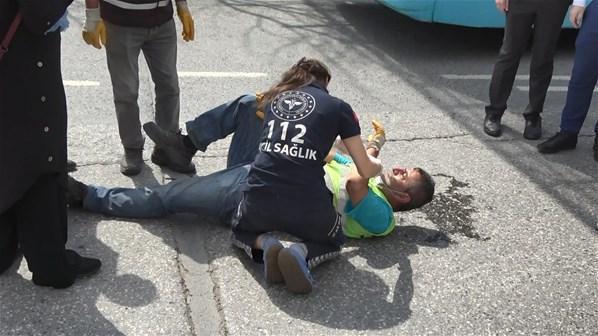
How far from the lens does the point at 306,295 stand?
3178 millimetres

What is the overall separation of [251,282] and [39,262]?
2.93ft

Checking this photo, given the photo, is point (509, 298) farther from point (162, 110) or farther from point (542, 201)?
point (162, 110)

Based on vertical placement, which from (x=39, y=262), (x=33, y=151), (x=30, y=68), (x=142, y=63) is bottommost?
(x=142, y=63)

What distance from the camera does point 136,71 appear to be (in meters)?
4.03

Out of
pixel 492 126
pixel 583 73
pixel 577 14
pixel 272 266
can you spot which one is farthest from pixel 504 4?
pixel 272 266

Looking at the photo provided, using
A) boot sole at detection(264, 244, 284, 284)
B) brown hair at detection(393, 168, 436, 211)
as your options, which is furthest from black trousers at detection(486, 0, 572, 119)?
boot sole at detection(264, 244, 284, 284)

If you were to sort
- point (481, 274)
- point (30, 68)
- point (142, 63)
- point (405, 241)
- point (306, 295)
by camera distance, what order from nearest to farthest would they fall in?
point (30, 68)
point (306, 295)
point (481, 274)
point (405, 241)
point (142, 63)

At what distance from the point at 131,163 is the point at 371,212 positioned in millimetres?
1471

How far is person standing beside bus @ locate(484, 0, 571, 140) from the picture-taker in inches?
190

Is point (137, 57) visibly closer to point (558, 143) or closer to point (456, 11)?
point (558, 143)

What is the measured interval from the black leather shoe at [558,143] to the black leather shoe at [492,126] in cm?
32

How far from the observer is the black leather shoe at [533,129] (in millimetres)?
5105

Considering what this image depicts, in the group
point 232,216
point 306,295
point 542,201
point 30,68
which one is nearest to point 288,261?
point 306,295

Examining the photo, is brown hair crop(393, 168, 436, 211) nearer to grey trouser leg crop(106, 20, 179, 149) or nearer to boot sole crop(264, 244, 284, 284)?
boot sole crop(264, 244, 284, 284)
